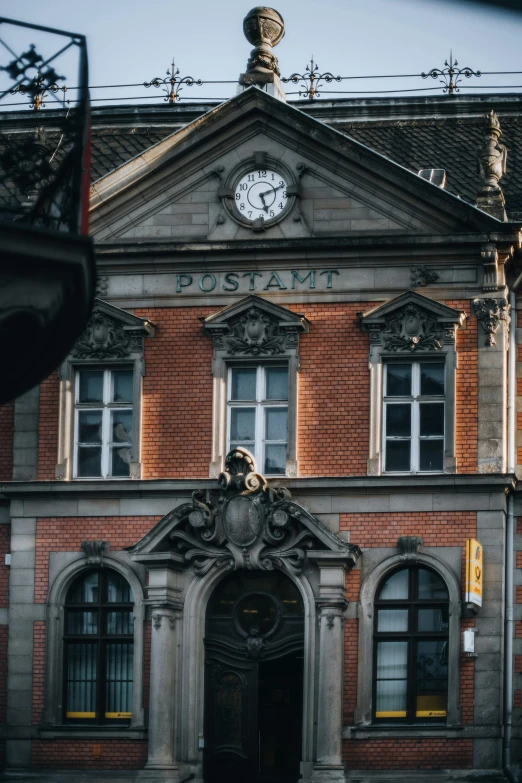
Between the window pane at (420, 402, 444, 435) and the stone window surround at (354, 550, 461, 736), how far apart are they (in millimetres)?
1530

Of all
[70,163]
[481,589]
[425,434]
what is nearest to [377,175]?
[425,434]

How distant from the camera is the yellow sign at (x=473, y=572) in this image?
2052 cm

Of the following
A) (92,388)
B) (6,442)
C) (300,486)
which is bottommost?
(300,486)

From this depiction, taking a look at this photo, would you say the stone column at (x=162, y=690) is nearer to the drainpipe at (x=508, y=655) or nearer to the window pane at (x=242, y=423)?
the window pane at (x=242, y=423)

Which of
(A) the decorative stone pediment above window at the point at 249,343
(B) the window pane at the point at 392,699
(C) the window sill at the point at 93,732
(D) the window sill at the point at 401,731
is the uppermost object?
(A) the decorative stone pediment above window at the point at 249,343

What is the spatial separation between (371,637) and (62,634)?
4026 millimetres

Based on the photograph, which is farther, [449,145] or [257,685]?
[449,145]

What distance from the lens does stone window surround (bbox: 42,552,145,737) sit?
71.2ft

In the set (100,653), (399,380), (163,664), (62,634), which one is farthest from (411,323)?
(62,634)

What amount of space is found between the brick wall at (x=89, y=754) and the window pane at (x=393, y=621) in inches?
132

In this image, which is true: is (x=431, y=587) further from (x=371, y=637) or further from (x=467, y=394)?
(x=467, y=394)

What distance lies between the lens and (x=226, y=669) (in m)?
21.8

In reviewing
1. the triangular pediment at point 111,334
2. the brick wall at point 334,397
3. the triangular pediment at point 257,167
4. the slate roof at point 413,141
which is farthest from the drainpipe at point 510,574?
the triangular pediment at point 111,334

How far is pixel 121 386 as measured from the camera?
73.9 feet
